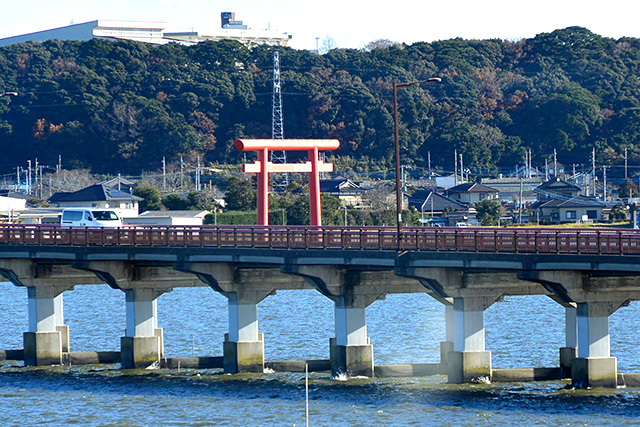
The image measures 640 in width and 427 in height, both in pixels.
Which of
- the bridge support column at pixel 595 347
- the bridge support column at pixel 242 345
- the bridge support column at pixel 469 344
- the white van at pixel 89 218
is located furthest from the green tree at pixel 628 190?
the bridge support column at pixel 595 347

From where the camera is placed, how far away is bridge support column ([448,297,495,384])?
41.1 metres

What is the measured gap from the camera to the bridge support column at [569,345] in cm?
4276

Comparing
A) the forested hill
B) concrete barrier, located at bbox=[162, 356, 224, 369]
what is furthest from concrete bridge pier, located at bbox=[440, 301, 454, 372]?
the forested hill

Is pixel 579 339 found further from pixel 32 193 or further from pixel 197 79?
pixel 197 79

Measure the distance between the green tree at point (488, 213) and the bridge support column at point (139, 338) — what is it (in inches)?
2630

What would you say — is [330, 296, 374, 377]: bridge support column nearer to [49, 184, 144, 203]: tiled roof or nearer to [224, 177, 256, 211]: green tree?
[224, 177, 256, 211]: green tree

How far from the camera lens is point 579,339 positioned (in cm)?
3947

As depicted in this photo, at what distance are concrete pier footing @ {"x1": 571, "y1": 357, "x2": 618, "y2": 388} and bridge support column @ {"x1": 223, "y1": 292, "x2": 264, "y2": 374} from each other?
13.0 metres

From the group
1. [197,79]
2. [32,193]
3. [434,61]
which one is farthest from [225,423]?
[434,61]

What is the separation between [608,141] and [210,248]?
10914 centimetres

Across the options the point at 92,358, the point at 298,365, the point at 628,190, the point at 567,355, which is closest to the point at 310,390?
the point at 298,365

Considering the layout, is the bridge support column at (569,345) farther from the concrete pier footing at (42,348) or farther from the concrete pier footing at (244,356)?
the concrete pier footing at (42,348)

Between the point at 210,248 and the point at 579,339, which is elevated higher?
the point at 210,248

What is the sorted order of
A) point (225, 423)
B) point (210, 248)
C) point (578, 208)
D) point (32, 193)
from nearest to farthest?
point (225, 423) < point (210, 248) < point (578, 208) < point (32, 193)
